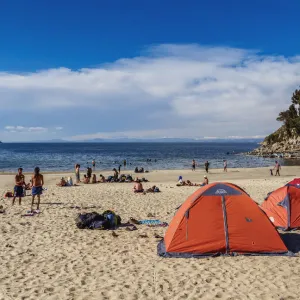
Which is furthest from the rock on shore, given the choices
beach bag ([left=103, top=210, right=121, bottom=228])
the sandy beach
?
the sandy beach

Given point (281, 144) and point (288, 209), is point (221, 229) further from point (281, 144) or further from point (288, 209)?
point (281, 144)

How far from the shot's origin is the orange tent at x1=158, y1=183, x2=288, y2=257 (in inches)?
360

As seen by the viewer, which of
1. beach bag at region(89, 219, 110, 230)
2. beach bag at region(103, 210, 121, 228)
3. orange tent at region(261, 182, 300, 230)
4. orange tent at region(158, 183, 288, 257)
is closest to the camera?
orange tent at region(158, 183, 288, 257)

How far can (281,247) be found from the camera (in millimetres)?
9242

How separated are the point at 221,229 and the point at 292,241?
9.34 ft

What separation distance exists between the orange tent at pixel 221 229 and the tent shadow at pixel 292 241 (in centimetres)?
75

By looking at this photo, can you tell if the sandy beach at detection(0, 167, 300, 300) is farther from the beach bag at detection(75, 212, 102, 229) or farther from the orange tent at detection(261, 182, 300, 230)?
the orange tent at detection(261, 182, 300, 230)

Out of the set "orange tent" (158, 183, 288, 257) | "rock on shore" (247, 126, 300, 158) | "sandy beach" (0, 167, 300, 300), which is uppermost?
"rock on shore" (247, 126, 300, 158)

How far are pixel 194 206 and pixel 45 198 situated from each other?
40.2 ft

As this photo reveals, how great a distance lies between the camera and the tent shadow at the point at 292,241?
977cm

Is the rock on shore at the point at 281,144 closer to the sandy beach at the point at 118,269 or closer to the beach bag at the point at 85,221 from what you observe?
the beach bag at the point at 85,221

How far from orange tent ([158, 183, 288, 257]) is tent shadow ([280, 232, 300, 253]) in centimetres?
75

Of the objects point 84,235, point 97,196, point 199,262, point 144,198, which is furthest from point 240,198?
Result: point 97,196

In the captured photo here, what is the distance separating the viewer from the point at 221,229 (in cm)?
927
